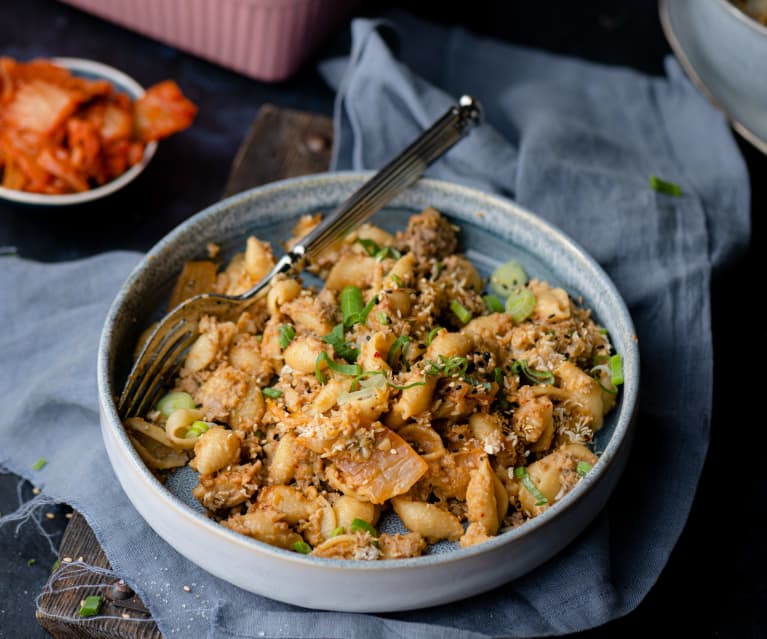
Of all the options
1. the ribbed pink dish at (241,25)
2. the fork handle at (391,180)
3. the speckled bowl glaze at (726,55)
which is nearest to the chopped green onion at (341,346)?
the fork handle at (391,180)

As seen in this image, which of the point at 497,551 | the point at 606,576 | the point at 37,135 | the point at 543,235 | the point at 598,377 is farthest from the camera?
the point at 37,135

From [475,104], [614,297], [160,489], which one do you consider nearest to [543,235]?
[614,297]

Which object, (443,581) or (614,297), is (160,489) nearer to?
(443,581)

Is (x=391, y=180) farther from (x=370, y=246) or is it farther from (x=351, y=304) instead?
(x=351, y=304)

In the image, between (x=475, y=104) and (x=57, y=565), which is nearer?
(x=57, y=565)

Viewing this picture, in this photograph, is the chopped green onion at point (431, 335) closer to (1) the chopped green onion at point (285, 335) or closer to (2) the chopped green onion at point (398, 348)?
(2) the chopped green onion at point (398, 348)

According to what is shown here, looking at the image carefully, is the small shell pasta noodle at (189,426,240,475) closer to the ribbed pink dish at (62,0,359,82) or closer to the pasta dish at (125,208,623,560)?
the pasta dish at (125,208,623,560)
